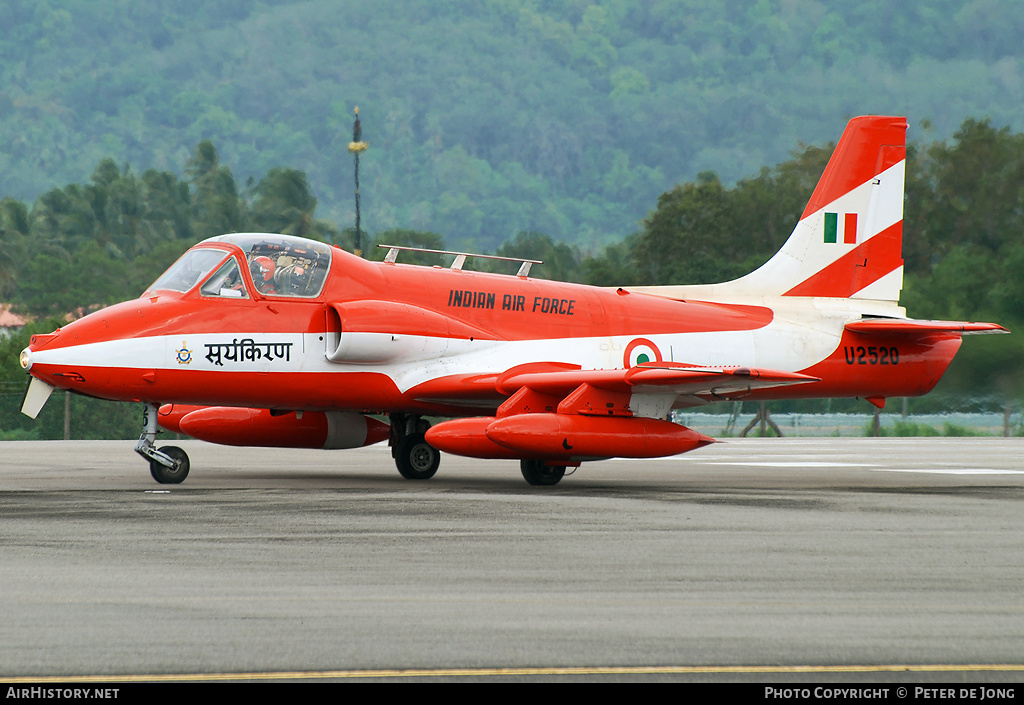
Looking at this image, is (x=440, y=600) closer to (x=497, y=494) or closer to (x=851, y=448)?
(x=497, y=494)

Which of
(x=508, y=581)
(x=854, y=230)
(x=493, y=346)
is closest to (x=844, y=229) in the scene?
(x=854, y=230)

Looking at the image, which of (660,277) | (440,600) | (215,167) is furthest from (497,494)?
(215,167)

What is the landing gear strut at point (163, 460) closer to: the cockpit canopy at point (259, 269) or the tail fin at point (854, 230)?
the cockpit canopy at point (259, 269)

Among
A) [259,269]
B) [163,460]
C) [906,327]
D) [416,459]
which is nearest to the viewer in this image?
[163,460]

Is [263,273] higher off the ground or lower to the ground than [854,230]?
lower

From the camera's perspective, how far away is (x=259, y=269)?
15.3 metres

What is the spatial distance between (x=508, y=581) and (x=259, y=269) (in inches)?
333

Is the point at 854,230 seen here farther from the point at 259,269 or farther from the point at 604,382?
the point at 259,269

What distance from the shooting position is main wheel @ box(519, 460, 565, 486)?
1549 centimetres

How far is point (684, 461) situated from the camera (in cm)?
2205

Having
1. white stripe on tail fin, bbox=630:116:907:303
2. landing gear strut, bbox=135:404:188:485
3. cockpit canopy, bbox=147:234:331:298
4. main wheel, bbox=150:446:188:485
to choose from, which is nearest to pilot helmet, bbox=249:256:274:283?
cockpit canopy, bbox=147:234:331:298

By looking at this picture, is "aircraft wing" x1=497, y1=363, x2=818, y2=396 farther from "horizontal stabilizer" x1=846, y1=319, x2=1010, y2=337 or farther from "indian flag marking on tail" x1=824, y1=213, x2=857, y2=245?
"indian flag marking on tail" x1=824, y1=213, x2=857, y2=245

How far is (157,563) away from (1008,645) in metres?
5.25

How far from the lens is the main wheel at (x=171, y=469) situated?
1482 centimetres
